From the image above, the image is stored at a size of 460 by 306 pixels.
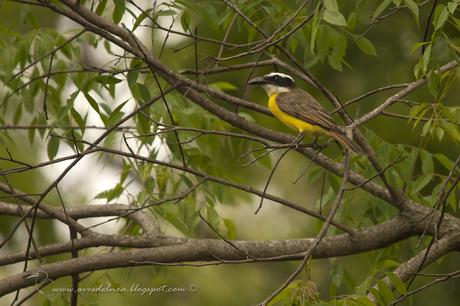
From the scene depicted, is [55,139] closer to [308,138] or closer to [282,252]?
[282,252]

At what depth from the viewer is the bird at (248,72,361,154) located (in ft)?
19.3

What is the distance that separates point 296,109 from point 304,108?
6 cm

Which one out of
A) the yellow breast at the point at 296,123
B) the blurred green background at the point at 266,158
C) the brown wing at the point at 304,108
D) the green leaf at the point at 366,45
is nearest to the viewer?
the green leaf at the point at 366,45

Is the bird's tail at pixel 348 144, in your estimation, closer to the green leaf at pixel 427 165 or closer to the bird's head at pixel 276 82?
the green leaf at pixel 427 165

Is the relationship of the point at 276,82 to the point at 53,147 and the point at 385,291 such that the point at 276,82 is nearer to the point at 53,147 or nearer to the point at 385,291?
the point at 53,147

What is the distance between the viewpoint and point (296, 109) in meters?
6.25

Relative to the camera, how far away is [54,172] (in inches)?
340

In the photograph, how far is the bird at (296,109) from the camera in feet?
19.3

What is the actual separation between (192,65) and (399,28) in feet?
7.30

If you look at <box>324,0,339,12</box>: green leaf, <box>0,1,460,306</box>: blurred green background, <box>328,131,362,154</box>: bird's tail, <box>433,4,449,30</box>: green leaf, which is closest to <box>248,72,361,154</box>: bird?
<box>328,131,362,154</box>: bird's tail

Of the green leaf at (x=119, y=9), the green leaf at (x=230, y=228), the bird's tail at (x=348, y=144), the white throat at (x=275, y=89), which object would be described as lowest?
the green leaf at (x=230, y=228)

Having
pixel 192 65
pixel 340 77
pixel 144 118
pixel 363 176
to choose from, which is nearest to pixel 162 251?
pixel 144 118

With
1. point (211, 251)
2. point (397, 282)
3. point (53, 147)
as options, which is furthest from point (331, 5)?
point (211, 251)

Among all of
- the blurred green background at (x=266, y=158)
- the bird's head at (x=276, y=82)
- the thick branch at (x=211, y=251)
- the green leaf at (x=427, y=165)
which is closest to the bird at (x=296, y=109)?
the bird's head at (x=276, y=82)
